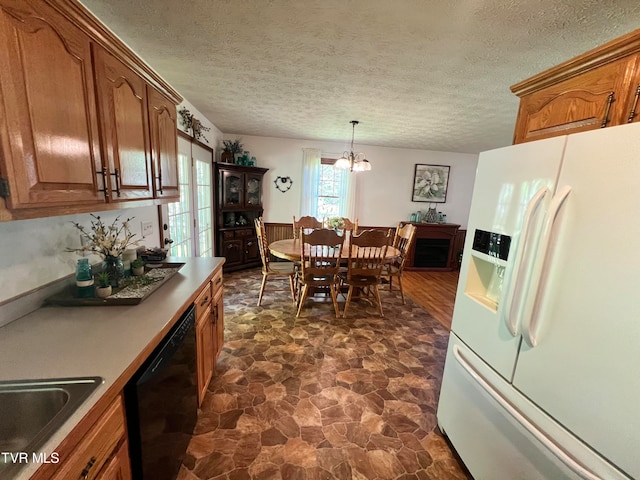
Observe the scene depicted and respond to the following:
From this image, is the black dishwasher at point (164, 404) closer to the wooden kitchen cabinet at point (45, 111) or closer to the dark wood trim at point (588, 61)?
the wooden kitchen cabinet at point (45, 111)

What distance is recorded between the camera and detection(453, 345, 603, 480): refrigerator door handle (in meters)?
0.87

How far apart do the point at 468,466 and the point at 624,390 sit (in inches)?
37.7

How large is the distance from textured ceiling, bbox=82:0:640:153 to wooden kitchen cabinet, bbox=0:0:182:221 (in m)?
0.45

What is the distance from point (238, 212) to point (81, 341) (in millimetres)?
3791

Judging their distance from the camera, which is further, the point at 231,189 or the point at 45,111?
the point at 231,189

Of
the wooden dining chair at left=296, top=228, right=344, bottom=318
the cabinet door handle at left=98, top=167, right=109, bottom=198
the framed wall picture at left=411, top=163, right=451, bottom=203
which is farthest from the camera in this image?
the framed wall picture at left=411, top=163, right=451, bottom=203

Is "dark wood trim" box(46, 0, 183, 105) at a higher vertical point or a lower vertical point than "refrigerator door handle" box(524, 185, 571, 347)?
higher

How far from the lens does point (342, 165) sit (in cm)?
357

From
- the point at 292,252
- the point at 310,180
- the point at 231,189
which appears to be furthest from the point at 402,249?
the point at 231,189

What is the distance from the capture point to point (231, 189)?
431cm

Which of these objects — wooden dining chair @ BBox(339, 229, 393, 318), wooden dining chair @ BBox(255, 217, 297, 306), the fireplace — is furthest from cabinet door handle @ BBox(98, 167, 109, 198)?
the fireplace

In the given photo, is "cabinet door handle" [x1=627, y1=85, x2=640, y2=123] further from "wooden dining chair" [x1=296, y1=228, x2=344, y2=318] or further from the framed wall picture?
the framed wall picture

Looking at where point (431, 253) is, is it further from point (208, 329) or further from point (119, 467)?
point (119, 467)

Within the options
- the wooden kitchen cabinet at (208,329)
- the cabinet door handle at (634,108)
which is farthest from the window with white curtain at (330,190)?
the cabinet door handle at (634,108)
